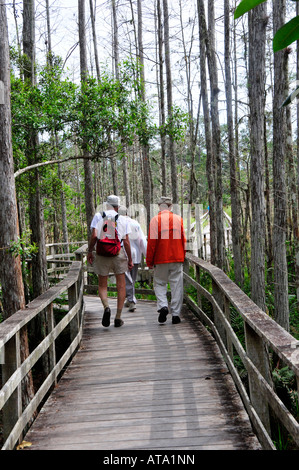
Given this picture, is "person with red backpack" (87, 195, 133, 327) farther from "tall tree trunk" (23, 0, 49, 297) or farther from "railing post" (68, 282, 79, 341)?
"tall tree trunk" (23, 0, 49, 297)

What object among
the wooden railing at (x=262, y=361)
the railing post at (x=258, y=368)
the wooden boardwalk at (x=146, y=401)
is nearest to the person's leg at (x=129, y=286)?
the wooden boardwalk at (x=146, y=401)

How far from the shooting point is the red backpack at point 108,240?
20.6 ft

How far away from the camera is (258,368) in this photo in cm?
309

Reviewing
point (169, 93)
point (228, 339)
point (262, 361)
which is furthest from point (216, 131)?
point (262, 361)

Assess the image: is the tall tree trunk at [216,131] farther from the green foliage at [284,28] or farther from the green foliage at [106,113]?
the green foliage at [284,28]

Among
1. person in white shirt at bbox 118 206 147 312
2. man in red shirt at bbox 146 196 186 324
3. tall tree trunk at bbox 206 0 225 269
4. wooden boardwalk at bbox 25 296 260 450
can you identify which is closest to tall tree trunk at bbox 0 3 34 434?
wooden boardwalk at bbox 25 296 260 450

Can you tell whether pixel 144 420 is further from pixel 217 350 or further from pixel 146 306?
pixel 146 306

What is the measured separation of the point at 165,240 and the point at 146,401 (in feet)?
9.68

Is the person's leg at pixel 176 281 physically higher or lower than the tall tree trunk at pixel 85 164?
lower

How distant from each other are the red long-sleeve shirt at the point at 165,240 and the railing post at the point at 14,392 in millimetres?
3359

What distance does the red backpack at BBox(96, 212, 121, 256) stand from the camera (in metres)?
6.28

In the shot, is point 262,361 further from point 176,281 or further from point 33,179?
point 33,179

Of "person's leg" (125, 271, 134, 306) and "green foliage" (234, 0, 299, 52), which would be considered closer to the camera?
"green foliage" (234, 0, 299, 52)

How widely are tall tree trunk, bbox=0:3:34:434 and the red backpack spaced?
1.19 meters
